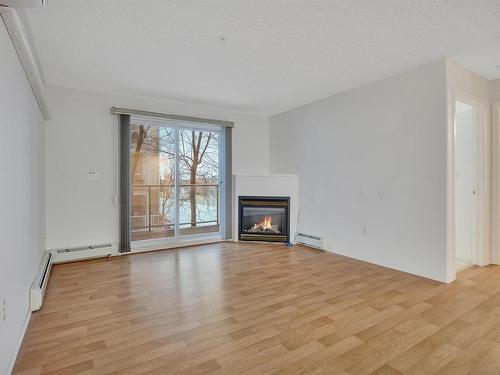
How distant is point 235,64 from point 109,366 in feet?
10.1

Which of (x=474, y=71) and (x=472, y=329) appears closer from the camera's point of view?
(x=472, y=329)

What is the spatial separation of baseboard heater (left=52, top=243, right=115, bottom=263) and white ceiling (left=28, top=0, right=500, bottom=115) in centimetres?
232

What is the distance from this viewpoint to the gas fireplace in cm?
529

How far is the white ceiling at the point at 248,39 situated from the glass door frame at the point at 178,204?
44.9 inches

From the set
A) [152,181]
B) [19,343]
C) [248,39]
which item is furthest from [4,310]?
[152,181]

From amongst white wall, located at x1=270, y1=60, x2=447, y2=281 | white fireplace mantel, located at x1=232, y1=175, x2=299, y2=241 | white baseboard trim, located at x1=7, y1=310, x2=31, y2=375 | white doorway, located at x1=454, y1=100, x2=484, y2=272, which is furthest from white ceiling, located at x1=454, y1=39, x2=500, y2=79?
white baseboard trim, located at x1=7, y1=310, x2=31, y2=375

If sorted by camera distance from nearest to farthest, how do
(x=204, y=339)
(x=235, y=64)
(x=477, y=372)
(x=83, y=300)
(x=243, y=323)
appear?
(x=477, y=372) → (x=204, y=339) → (x=243, y=323) → (x=83, y=300) → (x=235, y=64)

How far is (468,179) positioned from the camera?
385 cm

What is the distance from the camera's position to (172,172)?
505 cm

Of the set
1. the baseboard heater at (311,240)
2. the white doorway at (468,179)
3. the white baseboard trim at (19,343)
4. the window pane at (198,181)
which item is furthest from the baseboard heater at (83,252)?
the white doorway at (468,179)

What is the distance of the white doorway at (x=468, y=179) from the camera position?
3.73 m

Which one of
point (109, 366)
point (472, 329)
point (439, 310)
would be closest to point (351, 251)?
point (439, 310)

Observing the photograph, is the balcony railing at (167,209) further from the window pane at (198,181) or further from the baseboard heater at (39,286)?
the baseboard heater at (39,286)

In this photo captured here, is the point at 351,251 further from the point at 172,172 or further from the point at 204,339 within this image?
the point at 172,172
